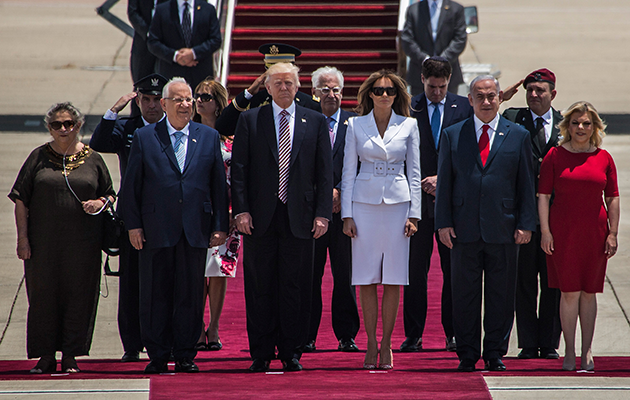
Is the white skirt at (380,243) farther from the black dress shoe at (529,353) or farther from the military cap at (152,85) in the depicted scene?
the military cap at (152,85)

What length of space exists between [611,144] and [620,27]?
7752 mm

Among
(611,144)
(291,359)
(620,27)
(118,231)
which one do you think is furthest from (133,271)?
(620,27)

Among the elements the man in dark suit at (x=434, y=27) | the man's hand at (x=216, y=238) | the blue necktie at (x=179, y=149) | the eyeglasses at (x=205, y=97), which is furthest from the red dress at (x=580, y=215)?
the man in dark suit at (x=434, y=27)

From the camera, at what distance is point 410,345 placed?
684 centimetres

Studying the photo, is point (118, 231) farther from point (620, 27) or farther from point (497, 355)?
point (620, 27)

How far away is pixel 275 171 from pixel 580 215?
1.92 meters

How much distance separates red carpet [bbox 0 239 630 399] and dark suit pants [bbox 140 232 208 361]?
233 millimetres

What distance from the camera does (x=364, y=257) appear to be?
6.34 meters

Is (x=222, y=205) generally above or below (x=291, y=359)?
above

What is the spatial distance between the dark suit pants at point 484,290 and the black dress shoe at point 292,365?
998mm

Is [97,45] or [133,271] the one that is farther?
[97,45]

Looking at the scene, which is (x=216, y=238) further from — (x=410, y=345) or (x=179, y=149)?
(x=410, y=345)

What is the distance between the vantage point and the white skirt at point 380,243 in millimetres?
6309

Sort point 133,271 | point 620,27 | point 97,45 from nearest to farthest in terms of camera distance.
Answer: point 133,271, point 97,45, point 620,27
